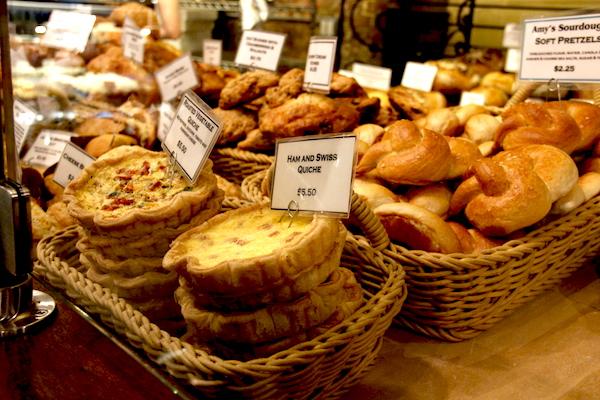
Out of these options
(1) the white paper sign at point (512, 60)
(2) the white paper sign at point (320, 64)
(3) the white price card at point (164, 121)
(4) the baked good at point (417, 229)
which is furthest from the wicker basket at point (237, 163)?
(1) the white paper sign at point (512, 60)

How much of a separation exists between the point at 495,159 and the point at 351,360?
2.77 feet

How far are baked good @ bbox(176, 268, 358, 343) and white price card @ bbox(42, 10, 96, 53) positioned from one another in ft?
7.61

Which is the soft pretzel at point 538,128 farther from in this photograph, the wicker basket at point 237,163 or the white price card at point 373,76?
the white price card at point 373,76

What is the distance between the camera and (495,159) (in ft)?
5.52

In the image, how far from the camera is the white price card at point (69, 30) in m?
2.97

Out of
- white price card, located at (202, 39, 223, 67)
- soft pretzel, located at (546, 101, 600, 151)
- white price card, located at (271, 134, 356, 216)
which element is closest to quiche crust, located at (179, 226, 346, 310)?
white price card, located at (271, 134, 356, 216)

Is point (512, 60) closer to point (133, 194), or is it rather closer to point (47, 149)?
point (47, 149)

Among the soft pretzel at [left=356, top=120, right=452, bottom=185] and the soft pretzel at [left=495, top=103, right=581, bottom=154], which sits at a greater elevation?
the soft pretzel at [left=495, top=103, right=581, bottom=154]

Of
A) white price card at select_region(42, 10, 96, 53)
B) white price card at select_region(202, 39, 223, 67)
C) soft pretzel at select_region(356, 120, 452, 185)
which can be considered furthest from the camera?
white price card at select_region(202, 39, 223, 67)

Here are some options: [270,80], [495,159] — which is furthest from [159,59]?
[495,159]

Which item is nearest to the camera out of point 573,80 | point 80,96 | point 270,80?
point 573,80

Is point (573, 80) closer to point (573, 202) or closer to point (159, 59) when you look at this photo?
point (573, 202)

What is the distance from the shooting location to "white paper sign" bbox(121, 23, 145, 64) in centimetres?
314

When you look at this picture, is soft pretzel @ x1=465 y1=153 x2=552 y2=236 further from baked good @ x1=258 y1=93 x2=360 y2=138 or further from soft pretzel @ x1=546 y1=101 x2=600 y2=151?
baked good @ x1=258 y1=93 x2=360 y2=138
